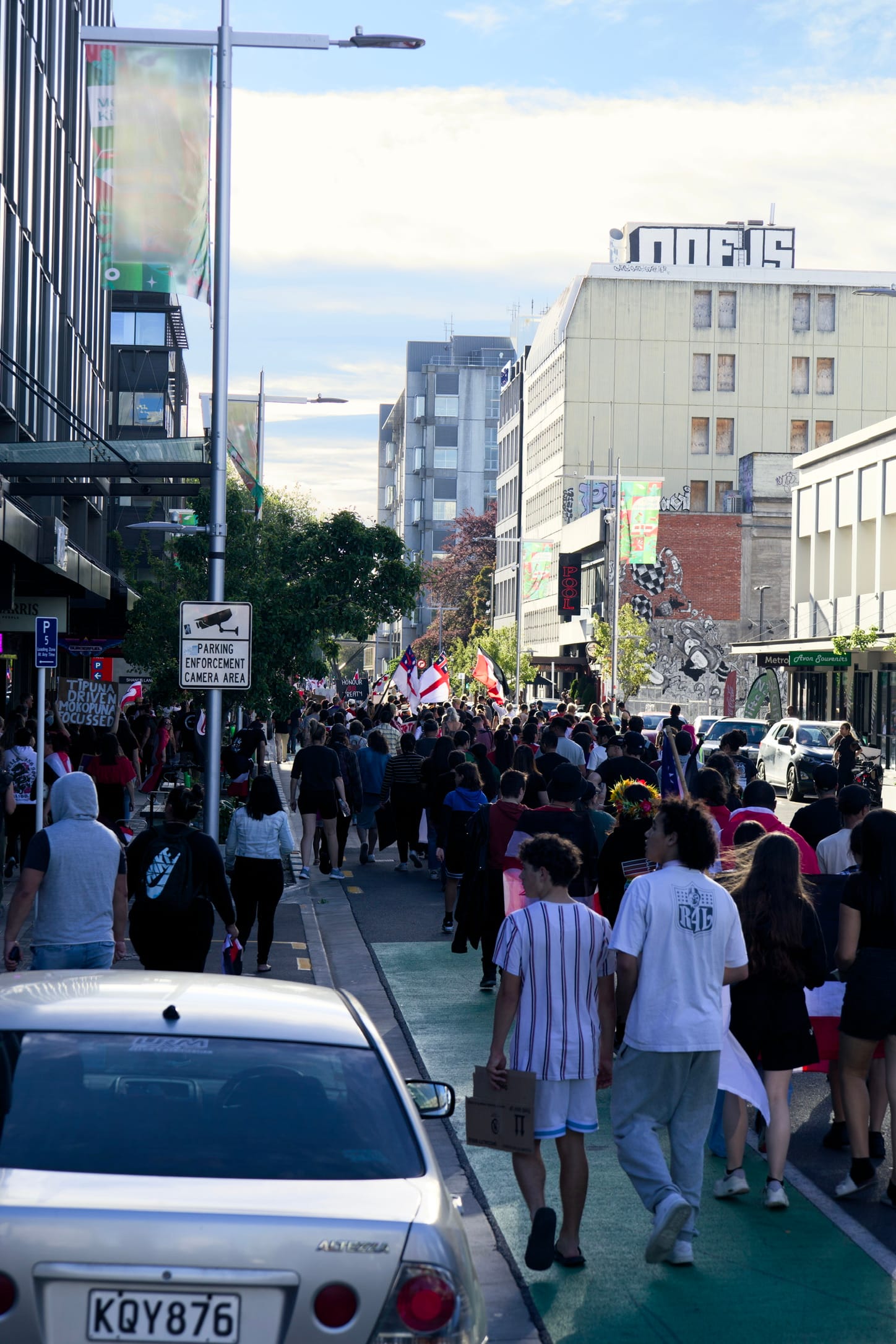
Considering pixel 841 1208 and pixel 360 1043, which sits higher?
pixel 360 1043

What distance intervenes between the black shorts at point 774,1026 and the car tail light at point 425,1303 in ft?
12.1

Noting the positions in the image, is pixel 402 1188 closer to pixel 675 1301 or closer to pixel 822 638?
pixel 675 1301

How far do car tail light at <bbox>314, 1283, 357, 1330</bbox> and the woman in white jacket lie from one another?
322 inches

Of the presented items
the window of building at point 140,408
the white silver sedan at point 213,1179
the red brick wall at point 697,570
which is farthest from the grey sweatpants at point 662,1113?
the window of building at point 140,408

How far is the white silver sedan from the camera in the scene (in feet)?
11.2

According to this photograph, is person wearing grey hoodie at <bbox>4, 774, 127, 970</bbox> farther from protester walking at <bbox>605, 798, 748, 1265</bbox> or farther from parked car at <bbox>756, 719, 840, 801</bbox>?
parked car at <bbox>756, 719, 840, 801</bbox>

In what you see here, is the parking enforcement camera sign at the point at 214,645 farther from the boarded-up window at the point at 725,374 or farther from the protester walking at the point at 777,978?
the boarded-up window at the point at 725,374

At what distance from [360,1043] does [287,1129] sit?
1.41 ft

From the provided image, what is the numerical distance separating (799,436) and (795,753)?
61.2 m

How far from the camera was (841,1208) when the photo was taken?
718cm

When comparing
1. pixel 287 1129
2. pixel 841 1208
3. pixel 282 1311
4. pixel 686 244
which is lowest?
pixel 841 1208

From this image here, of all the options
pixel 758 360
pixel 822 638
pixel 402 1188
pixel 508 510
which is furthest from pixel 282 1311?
pixel 508 510

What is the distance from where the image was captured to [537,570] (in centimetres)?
9425

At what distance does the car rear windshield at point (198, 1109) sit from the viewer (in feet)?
12.4
